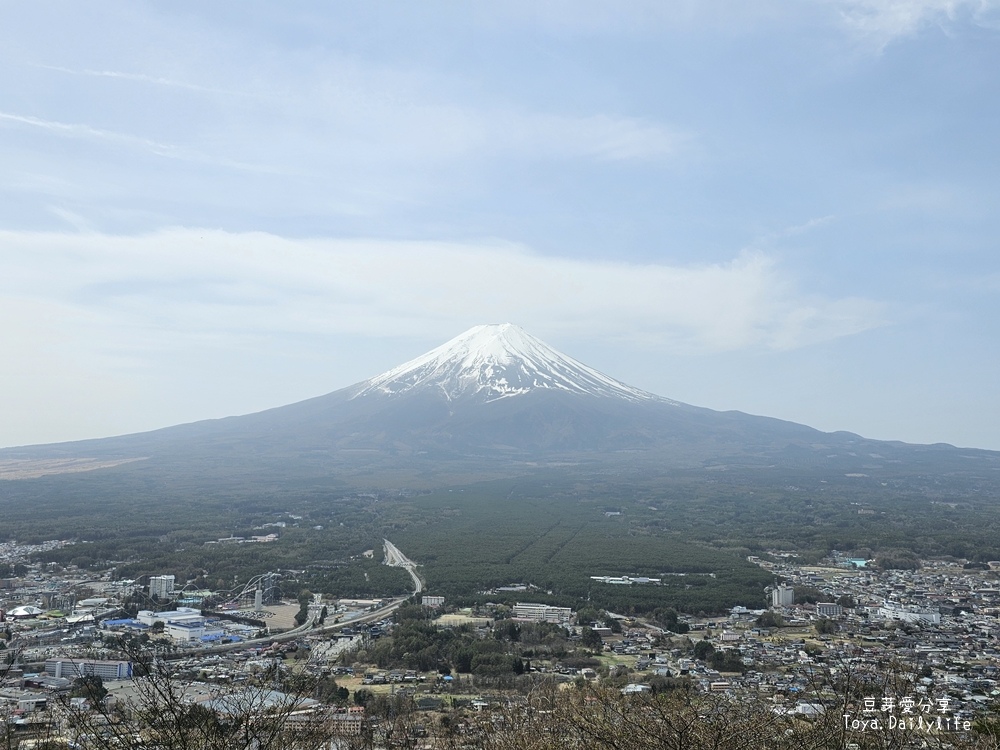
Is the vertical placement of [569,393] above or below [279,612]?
above

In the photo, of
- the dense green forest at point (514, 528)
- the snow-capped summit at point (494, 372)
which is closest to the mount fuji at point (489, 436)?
the snow-capped summit at point (494, 372)

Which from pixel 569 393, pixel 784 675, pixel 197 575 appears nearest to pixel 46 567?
pixel 197 575

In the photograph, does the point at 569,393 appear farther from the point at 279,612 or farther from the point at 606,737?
the point at 606,737

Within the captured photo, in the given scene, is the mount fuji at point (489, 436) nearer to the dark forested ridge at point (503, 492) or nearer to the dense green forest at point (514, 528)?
the dark forested ridge at point (503, 492)

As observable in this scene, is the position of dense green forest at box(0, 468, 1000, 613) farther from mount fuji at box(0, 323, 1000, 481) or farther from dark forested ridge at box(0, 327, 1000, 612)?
mount fuji at box(0, 323, 1000, 481)

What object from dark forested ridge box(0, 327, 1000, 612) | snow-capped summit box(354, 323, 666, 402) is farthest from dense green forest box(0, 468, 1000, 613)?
snow-capped summit box(354, 323, 666, 402)

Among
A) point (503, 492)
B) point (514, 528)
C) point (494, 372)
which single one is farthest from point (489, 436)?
point (514, 528)

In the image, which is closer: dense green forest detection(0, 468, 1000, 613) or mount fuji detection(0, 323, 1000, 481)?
dense green forest detection(0, 468, 1000, 613)
